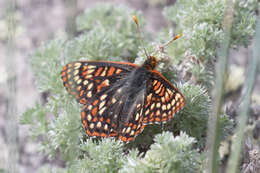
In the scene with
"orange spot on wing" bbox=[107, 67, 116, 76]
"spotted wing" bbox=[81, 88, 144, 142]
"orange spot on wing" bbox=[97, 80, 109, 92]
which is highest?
"orange spot on wing" bbox=[107, 67, 116, 76]

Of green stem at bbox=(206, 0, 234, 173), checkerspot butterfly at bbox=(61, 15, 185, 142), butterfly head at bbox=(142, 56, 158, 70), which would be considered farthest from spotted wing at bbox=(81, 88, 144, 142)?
green stem at bbox=(206, 0, 234, 173)

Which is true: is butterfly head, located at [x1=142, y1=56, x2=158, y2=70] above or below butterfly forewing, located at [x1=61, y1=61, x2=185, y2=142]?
above

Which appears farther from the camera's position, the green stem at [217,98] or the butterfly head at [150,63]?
the butterfly head at [150,63]

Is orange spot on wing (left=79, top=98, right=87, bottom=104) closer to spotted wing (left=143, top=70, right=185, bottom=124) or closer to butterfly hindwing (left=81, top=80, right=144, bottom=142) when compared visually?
butterfly hindwing (left=81, top=80, right=144, bottom=142)

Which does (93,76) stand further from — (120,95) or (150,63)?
(150,63)

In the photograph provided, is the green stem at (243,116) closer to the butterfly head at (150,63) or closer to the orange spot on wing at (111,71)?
the butterfly head at (150,63)

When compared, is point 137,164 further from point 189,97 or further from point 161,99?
point 189,97

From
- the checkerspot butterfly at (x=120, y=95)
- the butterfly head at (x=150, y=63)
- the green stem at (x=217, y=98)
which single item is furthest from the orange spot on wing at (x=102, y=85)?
the green stem at (x=217, y=98)
